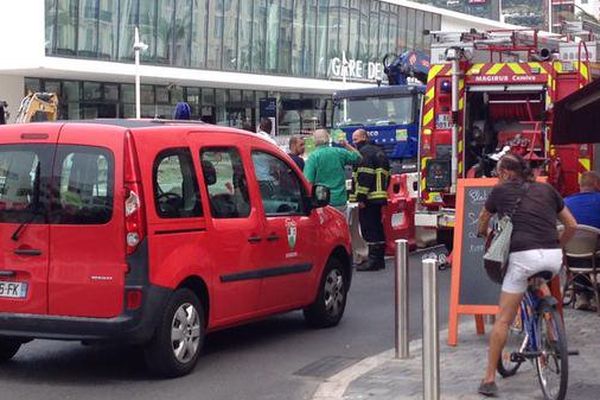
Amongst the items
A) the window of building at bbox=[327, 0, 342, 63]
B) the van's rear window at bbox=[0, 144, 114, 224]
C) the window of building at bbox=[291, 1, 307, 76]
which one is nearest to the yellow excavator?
the van's rear window at bbox=[0, 144, 114, 224]

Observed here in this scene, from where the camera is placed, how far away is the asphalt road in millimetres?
7906

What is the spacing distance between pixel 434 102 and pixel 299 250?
5.59 meters

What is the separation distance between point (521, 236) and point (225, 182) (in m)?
2.77

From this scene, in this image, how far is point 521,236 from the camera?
7.21 meters

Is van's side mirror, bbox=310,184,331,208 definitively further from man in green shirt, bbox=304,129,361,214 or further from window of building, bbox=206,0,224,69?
window of building, bbox=206,0,224,69

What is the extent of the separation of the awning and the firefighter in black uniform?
505 centimetres

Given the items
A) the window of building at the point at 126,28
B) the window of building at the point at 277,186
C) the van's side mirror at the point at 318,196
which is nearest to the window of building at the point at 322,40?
the window of building at the point at 126,28

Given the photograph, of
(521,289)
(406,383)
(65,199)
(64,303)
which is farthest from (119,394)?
(521,289)

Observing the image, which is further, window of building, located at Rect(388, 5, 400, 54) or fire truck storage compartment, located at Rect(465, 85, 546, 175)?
window of building, located at Rect(388, 5, 400, 54)

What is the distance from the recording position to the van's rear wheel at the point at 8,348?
8938 mm

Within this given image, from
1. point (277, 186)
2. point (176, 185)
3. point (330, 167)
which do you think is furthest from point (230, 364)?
point (330, 167)

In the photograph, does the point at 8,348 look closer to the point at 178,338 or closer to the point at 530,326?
the point at 178,338

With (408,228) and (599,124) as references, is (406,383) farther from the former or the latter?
(408,228)

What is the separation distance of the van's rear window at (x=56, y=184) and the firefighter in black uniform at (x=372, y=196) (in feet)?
23.7
